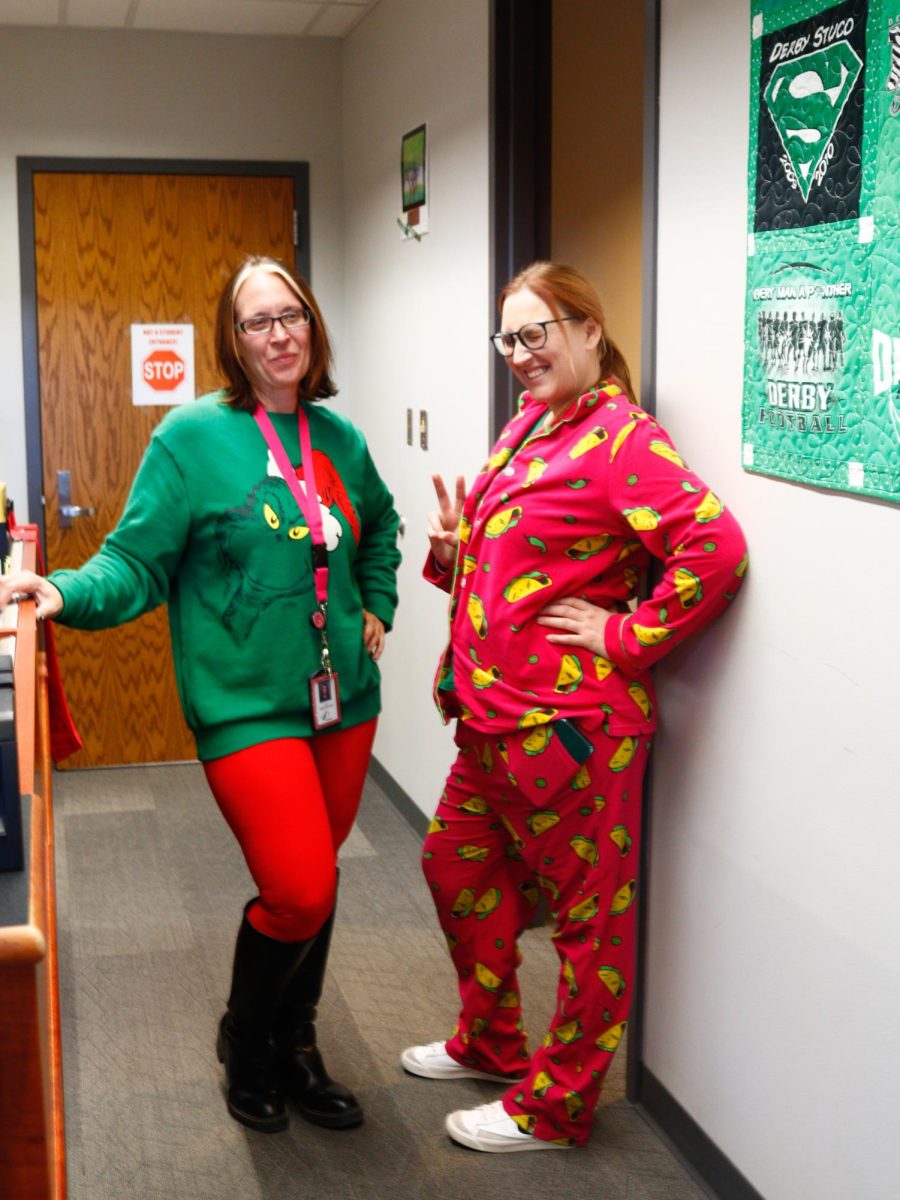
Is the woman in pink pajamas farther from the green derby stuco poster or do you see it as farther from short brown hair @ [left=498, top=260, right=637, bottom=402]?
the green derby stuco poster

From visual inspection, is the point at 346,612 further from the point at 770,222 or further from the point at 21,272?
the point at 21,272

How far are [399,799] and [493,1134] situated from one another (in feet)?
6.39

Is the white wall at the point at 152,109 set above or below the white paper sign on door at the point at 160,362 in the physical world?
Answer: above

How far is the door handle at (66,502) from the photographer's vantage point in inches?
180

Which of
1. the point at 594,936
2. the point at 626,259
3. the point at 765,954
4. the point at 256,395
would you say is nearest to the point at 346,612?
the point at 256,395

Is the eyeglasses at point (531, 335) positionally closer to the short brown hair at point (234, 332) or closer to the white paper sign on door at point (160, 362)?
the short brown hair at point (234, 332)

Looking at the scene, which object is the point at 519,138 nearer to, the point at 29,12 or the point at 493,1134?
the point at 29,12

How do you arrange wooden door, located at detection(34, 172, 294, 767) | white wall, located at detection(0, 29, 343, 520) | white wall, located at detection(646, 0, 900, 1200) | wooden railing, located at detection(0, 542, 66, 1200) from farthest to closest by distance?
wooden door, located at detection(34, 172, 294, 767) → white wall, located at detection(0, 29, 343, 520) → white wall, located at detection(646, 0, 900, 1200) → wooden railing, located at detection(0, 542, 66, 1200)

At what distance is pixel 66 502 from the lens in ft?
15.0

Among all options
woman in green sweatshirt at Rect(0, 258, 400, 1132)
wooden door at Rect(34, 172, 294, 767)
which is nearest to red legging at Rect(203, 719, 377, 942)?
woman in green sweatshirt at Rect(0, 258, 400, 1132)

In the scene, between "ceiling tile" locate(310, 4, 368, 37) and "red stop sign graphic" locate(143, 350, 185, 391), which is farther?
"red stop sign graphic" locate(143, 350, 185, 391)

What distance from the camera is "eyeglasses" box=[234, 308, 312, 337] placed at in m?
2.18

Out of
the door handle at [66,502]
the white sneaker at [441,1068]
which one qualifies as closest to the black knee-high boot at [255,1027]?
the white sneaker at [441,1068]

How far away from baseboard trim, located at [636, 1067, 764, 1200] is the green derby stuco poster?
1092 mm
